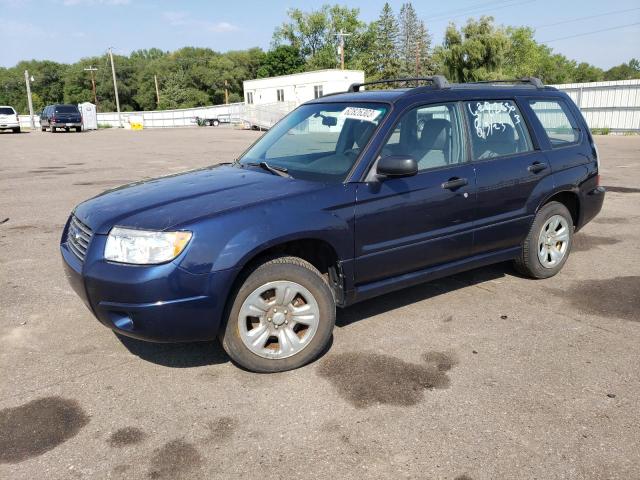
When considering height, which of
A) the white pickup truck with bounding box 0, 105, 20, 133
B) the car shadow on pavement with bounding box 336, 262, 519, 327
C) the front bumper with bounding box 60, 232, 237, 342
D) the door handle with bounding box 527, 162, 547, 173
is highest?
Answer: the white pickup truck with bounding box 0, 105, 20, 133

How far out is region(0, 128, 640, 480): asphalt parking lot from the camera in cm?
264

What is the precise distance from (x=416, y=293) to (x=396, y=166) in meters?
1.63

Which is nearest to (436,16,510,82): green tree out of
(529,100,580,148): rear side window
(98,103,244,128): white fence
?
(98,103,244,128): white fence

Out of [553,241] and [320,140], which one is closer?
[320,140]

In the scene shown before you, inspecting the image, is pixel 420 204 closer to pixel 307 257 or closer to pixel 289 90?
pixel 307 257

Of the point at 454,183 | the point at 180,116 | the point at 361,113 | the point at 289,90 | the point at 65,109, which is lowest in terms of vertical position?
the point at 454,183

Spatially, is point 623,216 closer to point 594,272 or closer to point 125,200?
point 594,272

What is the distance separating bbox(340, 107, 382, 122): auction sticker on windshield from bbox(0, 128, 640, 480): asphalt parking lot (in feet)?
5.10

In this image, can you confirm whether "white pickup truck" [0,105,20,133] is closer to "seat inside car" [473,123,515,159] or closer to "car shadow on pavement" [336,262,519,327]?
"car shadow on pavement" [336,262,519,327]

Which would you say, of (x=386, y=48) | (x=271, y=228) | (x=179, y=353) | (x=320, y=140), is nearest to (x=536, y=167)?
(x=320, y=140)

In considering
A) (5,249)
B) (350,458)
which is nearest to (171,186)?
(350,458)

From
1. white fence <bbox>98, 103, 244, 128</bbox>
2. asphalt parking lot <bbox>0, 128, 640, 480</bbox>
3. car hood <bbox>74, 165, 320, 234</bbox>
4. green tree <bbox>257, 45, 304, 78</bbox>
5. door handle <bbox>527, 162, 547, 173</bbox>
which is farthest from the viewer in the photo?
green tree <bbox>257, 45, 304, 78</bbox>

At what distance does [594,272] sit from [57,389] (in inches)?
191

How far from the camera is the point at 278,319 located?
3465 mm
